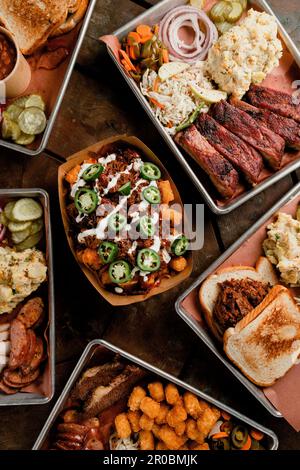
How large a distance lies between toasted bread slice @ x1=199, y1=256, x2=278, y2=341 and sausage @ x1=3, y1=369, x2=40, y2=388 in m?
1.29

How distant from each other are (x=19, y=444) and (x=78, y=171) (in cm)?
207

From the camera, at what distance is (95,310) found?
4.32 meters

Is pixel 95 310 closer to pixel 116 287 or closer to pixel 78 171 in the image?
pixel 116 287

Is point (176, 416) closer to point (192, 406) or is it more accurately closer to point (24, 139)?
point (192, 406)

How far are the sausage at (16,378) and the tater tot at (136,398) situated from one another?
2.31ft

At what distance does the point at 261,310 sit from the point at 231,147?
3.87ft

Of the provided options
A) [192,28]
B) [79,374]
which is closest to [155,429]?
[79,374]

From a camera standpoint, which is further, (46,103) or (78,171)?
(46,103)

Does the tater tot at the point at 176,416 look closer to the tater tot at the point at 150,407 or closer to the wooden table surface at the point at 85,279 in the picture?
the tater tot at the point at 150,407

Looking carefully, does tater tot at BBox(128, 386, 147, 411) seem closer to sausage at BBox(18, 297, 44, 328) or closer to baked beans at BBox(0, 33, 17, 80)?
sausage at BBox(18, 297, 44, 328)

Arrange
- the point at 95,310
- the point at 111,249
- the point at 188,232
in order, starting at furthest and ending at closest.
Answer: the point at 95,310, the point at 188,232, the point at 111,249

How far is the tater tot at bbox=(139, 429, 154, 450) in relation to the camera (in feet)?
13.0

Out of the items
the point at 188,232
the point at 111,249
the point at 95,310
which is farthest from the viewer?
the point at 95,310
